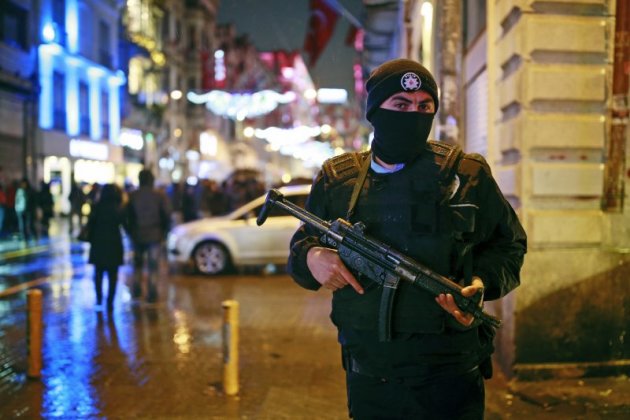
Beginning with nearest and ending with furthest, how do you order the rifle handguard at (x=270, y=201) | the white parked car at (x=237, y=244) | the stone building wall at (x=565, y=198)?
1. the rifle handguard at (x=270, y=201)
2. the stone building wall at (x=565, y=198)
3. the white parked car at (x=237, y=244)

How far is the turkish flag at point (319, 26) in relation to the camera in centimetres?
1659

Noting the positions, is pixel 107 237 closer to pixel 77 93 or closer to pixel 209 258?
pixel 209 258

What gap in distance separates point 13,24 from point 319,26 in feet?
56.8

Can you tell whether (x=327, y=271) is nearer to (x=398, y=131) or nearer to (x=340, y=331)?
(x=340, y=331)

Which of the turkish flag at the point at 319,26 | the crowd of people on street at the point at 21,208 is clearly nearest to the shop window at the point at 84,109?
the crowd of people on street at the point at 21,208

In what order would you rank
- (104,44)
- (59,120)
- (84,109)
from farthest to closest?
1. (104,44)
2. (84,109)
3. (59,120)

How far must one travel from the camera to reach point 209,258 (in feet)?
42.2

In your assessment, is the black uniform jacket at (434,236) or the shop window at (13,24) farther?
Answer: the shop window at (13,24)

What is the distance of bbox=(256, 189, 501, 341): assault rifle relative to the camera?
7.23ft

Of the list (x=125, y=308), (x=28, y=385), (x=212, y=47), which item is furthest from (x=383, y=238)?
(x=212, y=47)

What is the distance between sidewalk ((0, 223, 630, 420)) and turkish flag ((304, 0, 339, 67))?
29.9 ft

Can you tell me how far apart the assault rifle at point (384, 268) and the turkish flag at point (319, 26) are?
14991 millimetres

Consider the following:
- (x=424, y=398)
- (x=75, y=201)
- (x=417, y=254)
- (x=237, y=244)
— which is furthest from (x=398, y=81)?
(x=75, y=201)

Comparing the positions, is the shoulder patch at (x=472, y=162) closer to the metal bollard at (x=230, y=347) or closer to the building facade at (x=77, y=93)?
the metal bollard at (x=230, y=347)
